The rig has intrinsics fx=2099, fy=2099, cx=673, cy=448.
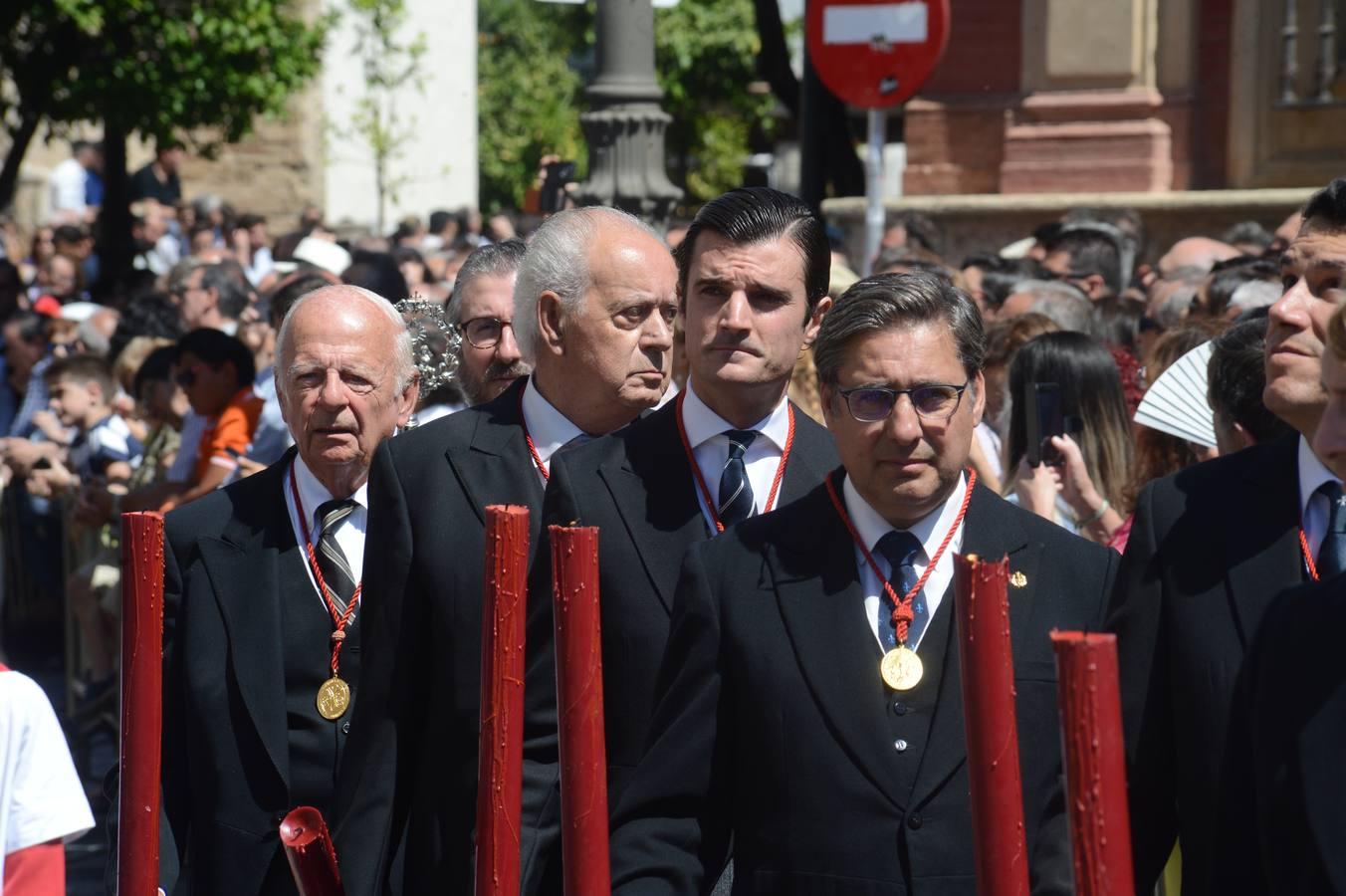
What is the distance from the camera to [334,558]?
436 cm

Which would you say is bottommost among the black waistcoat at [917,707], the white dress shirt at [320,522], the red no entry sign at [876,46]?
the black waistcoat at [917,707]

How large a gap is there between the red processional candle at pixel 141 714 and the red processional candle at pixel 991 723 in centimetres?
105

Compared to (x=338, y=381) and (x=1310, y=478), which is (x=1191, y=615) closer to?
(x=1310, y=478)

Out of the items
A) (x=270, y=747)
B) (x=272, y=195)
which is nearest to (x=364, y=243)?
(x=270, y=747)

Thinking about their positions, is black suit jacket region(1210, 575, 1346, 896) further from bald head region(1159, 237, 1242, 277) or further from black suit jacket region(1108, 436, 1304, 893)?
bald head region(1159, 237, 1242, 277)

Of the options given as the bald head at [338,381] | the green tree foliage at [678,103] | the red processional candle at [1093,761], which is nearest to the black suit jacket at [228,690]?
the bald head at [338,381]

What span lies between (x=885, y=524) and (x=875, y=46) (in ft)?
19.4

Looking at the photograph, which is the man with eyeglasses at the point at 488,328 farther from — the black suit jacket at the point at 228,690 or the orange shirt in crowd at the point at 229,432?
the orange shirt in crowd at the point at 229,432

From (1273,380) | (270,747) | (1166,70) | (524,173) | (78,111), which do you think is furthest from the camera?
(524,173)

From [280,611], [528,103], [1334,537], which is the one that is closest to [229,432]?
[280,611]

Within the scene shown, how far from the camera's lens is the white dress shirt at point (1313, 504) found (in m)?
2.99

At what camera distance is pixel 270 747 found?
4.09 meters

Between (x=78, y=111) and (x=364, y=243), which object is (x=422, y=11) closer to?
(x=78, y=111)

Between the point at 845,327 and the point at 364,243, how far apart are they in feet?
41.1
